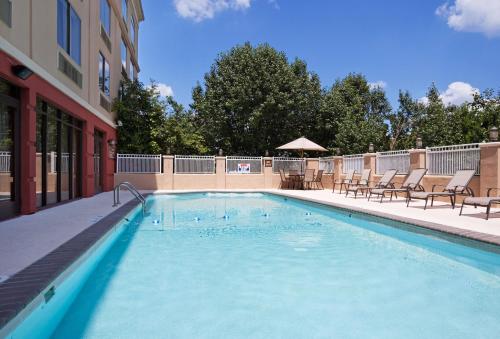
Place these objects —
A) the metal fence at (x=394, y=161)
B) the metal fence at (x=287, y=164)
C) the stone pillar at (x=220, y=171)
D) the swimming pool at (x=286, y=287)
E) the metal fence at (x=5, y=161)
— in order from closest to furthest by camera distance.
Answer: the swimming pool at (x=286, y=287) < the metal fence at (x=5, y=161) < the metal fence at (x=394, y=161) < the stone pillar at (x=220, y=171) < the metal fence at (x=287, y=164)

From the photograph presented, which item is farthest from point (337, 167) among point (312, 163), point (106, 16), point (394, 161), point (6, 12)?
point (6, 12)

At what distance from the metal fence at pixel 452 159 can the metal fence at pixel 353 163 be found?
413cm

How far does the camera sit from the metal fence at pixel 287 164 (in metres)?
20.5

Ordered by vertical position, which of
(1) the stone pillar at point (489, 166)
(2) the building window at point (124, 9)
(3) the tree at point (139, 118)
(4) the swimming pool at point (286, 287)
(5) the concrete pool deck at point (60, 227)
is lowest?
(4) the swimming pool at point (286, 287)

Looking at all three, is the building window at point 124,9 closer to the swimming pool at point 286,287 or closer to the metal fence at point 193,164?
the metal fence at point 193,164

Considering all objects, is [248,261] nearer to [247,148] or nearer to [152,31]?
[247,148]

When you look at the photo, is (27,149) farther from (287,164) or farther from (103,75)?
(287,164)

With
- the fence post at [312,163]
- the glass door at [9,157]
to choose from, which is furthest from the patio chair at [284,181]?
the glass door at [9,157]

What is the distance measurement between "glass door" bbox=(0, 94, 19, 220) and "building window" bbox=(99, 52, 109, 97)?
304 inches

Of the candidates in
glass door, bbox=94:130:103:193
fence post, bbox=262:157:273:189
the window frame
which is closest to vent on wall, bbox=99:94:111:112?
the window frame

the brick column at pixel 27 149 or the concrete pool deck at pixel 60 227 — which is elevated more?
the brick column at pixel 27 149

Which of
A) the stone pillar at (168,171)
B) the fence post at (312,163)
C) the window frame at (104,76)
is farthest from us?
the fence post at (312,163)

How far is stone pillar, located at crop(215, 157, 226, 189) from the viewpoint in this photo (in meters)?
19.6

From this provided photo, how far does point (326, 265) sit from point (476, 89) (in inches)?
1302
